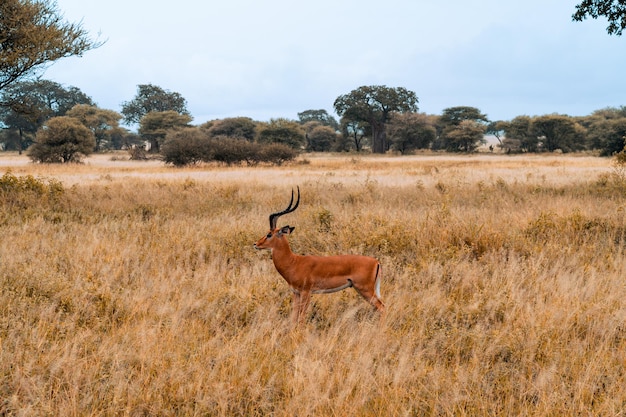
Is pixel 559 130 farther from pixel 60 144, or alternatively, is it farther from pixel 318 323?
pixel 318 323

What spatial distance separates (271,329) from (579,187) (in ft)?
50.3

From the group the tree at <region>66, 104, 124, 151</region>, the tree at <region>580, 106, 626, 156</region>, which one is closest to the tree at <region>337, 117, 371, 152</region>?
the tree at <region>580, 106, 626, 156</region>

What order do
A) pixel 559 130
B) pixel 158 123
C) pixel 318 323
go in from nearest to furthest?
pixel 318 323
pixel 559 130
pixel 158 123

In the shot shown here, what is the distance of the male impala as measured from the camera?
4.75m

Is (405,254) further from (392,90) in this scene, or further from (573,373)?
(392,90)

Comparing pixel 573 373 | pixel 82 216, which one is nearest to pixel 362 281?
pixel 573 373

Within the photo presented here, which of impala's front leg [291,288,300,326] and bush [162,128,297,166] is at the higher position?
bush [162,128,297,166]

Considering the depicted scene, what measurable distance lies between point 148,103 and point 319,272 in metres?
101

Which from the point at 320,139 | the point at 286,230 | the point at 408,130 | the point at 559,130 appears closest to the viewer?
the point at 286,230

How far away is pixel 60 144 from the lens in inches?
1690

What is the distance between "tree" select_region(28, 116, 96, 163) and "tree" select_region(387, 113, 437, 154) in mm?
44010

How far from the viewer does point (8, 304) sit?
489 centimetres

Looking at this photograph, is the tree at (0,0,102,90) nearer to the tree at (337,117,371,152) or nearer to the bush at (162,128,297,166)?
the bush at (162,128,297,166)

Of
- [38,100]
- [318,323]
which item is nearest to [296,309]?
[318,323]
